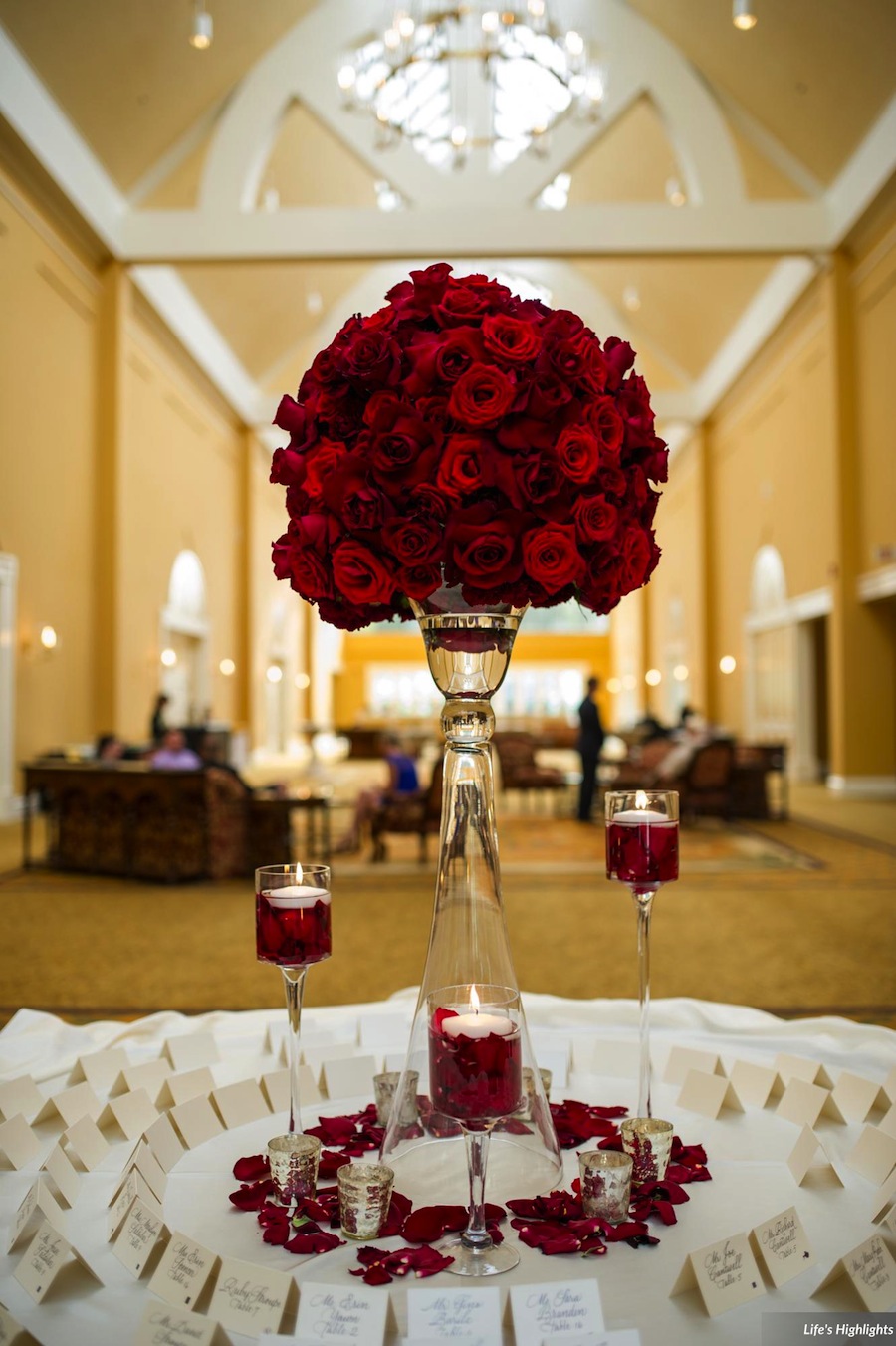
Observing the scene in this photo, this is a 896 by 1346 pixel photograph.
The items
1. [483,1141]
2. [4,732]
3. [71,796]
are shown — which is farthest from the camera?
[4,732]

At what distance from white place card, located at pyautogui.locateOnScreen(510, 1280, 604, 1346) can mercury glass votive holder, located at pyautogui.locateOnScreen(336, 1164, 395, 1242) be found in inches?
9.7

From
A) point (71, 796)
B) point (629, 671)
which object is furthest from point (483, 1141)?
point (629, 671)

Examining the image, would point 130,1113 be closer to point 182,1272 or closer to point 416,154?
point 182,1272

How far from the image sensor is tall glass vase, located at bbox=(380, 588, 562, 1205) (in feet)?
4.80

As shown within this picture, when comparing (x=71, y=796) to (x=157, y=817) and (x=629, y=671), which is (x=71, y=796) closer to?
(x=157, y=817)

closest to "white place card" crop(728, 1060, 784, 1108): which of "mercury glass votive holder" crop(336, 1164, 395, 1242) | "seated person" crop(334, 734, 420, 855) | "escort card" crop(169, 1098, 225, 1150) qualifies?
"mercury glass votive holder" crop(336, 1164, 395, 1242)

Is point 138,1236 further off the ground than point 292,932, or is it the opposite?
point 292,932

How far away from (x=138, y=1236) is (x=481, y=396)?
1099 millimetres

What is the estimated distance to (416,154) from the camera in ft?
41.7

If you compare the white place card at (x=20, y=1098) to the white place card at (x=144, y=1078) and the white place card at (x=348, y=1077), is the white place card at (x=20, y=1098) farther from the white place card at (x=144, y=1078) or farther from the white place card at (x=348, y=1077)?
the white place card at (x=348, y=1077)

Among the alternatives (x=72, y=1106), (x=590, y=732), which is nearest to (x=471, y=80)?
(x=590, y=732)

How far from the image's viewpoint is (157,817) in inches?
278

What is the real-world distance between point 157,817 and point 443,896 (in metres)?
5.91

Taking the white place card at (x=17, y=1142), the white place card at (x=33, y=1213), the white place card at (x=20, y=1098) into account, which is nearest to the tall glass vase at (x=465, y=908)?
the white place card at (x=33, y=1213)
